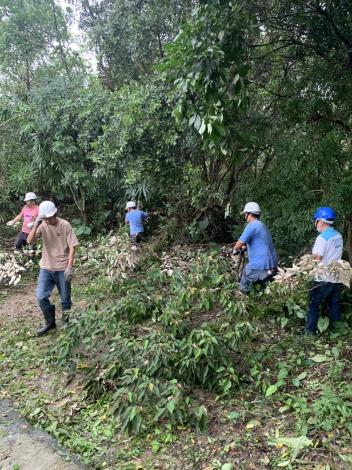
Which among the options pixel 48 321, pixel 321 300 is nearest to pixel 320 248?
pixel 321 300

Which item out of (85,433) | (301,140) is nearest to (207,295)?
(85,433)

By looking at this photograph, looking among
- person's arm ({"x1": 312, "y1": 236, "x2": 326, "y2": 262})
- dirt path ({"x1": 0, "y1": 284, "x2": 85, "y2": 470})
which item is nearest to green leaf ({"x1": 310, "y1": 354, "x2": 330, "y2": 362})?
person's arm ({"x1": 312, "y1": 236, "x2": 326, "y2": 262})

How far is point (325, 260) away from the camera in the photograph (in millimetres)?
4082

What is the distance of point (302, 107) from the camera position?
523cm

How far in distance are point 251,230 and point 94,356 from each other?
226 cm

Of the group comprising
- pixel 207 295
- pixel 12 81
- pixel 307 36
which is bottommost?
pixel 207 295

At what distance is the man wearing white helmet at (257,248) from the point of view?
15.8 feet

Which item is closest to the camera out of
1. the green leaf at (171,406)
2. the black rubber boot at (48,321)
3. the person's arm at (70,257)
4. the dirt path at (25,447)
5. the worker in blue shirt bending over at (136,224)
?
the dirt path at (25,447)

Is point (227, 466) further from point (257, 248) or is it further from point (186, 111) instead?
point (186, 111)

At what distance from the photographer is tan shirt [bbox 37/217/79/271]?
4840mm

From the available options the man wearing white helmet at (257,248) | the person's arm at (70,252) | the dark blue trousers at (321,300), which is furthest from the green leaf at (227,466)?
the person's arm at (70,252)

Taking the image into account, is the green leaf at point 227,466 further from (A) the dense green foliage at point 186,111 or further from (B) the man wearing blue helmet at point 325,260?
(A) the dense green foliage at point 186,111

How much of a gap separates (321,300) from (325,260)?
1.72ft

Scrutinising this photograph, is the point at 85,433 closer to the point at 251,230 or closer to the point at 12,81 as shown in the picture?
the point at 251,230
